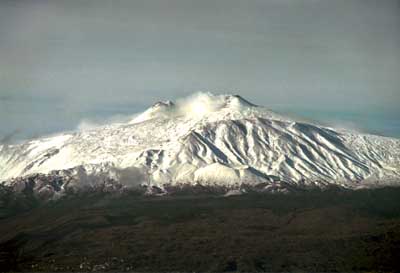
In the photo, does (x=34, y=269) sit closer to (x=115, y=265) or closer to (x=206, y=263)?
(x=115, y=265)

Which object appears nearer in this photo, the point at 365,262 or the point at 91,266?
the point at 365,262

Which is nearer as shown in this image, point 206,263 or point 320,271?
point 320,271

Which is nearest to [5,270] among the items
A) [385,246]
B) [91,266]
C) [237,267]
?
[91,266]

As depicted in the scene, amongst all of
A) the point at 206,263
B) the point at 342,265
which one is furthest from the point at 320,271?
Answer: the point at 206,263

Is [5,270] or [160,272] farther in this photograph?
[5,270]

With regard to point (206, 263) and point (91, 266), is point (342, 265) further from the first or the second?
point (91, 266)

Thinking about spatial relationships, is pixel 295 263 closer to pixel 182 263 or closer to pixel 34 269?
pixel 182 263

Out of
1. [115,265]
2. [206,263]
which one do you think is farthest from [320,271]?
[115,265]
